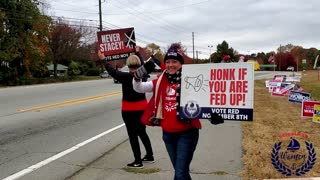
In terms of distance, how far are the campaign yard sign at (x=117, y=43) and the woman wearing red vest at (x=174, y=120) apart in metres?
3.06

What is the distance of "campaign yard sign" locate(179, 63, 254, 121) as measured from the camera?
488cm

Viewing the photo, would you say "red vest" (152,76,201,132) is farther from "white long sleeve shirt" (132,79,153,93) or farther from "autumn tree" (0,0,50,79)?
"autumn tree" (0,0,50,79)

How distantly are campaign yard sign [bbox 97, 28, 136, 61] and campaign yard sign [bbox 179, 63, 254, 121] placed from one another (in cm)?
315

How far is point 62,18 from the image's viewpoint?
238ft

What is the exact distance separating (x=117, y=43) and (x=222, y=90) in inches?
139

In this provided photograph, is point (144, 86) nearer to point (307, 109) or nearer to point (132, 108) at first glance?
point (132, 108)

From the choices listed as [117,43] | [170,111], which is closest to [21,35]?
[117,43]

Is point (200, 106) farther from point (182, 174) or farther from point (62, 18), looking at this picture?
point (62, 18)

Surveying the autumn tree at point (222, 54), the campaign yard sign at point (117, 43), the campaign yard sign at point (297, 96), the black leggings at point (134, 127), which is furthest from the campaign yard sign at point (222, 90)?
the campaign yard sign at point (297, 96)

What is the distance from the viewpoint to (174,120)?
15.5 feet

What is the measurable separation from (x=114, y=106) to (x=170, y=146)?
43.6 ft

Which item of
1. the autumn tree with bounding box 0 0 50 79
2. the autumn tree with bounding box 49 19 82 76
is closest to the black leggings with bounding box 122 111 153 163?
the autumn tree with bounding box 0 0 50 79

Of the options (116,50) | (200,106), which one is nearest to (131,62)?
(116,50)

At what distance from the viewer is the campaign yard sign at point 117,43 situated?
798cm
